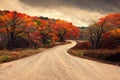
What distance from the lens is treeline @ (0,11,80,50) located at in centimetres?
6334

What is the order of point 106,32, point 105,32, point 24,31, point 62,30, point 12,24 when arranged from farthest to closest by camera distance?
point 62,30
point 24,31
point 105,32
point 106,32
point 12,24

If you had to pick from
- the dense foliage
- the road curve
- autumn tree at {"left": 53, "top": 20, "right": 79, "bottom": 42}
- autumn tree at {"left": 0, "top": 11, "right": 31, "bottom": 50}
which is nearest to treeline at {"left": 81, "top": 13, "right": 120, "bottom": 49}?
the dense foliage

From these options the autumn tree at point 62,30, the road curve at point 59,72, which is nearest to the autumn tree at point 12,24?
the road curve at point 59,72

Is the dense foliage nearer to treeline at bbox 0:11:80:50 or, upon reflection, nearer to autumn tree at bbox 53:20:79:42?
treeline at bbox 0:11:80:50

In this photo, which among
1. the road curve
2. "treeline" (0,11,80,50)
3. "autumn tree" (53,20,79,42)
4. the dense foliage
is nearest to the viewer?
the road curve

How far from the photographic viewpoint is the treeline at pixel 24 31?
63.3 meters

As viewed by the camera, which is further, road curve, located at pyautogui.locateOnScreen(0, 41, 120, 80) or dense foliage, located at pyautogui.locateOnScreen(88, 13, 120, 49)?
dense foliage, located at pyautogui.locateOnScreen(88, 13, 120, 49)

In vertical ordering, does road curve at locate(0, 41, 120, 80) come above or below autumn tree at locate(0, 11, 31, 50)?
below

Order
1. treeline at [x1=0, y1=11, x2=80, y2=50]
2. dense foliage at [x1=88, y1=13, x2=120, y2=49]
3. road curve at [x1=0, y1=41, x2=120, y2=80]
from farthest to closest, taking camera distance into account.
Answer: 1. treeline at [x1=0, y1=11, x2=80, y2=50]
2. dense foliage at [x1=88, y1=13, x2=120, y2=49]
3. road curve at [x1=0, y1=41, x2=120, y2=80]

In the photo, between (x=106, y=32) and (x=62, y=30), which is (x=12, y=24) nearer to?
(x=106, y=32)

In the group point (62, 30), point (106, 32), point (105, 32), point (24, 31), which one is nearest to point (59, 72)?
point (106, 32)

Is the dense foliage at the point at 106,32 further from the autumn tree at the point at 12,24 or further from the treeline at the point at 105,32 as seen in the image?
the autumn tree at the point at 12,24

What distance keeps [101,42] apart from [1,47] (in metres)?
30.4

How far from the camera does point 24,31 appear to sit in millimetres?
67500
